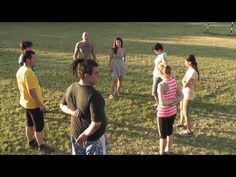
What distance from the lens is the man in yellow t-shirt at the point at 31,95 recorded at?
598 cm

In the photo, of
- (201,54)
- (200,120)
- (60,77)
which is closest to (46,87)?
(60,77)

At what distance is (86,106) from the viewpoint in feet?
14.4

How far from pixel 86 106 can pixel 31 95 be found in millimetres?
1967

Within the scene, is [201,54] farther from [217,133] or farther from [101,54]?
[217,133]

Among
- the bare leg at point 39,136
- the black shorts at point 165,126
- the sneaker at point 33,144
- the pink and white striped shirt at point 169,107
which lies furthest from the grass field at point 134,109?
the pink and white striped shirt at point 169,107

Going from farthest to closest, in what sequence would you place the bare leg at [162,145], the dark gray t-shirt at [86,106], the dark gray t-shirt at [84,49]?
the dark gray t-shirt at [84,49]
the bare leg at [162,145]
the dark gray t-shirt at [86,106]

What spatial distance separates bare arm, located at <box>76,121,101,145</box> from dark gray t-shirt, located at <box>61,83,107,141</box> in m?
0.06

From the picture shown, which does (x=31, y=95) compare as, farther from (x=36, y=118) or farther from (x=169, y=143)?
(x=169, y=143)

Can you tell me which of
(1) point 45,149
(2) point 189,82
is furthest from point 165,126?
(1) point 45,149

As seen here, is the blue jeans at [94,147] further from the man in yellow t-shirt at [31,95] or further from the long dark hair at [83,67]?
the man in yellow t-shirt at [31,95]

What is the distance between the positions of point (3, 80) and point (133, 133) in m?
5.71

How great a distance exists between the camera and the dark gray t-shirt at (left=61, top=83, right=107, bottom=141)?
4.34 meters

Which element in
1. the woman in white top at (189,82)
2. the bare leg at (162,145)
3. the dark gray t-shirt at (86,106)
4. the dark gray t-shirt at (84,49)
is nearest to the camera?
the dark gray t-shirt at (86,106)

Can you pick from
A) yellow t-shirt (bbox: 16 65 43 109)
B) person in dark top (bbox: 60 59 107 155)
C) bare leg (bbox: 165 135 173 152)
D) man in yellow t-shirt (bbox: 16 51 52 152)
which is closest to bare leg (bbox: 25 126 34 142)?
man in yellow t-shirt (bbox: 16 51 52 152)
